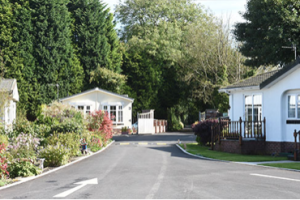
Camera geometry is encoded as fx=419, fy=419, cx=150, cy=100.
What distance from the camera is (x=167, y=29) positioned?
61531mm

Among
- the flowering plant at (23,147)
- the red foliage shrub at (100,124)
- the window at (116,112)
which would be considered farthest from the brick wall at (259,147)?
the window at (116,112)

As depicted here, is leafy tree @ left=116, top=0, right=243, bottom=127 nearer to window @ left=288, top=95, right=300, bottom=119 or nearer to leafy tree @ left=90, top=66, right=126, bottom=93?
leafy tree @ left=90, top=66, right=126, bottom=93

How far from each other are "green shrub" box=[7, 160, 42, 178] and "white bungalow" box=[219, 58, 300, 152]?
14275 mm

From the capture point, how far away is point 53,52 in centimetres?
5369

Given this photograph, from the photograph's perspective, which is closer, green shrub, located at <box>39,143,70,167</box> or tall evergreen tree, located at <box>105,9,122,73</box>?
green shrub, located at <box>39,143,70,167</box>

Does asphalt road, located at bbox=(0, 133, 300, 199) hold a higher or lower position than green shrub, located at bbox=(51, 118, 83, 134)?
lower

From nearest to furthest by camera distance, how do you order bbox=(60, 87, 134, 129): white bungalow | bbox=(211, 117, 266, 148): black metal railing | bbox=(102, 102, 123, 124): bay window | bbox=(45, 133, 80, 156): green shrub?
bbox=(45, 133, 80, 156): green shrub
bbox=(211, 117, 266, 148): black metal railing
bbox=(60, 87, 134, 129): white bungalow
bbox=(102, 102, 123, 124): bay window

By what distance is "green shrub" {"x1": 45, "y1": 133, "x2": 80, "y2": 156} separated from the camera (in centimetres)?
Result: 2169

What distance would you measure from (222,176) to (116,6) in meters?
57.5

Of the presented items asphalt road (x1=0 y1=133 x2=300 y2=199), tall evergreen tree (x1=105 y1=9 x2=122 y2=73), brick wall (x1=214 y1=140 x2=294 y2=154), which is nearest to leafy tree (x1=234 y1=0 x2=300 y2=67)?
brick wall (x1=214 y1=140 x2=294 y2=154)

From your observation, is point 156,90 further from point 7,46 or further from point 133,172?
point 133,172

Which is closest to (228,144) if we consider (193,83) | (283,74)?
(283,74)

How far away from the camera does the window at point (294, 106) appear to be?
76.4ft

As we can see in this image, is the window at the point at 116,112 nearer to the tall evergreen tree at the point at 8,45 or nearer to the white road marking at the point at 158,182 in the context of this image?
the tall evergreen tree at the point at 8,45
